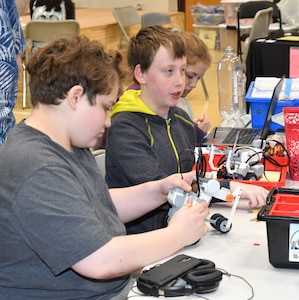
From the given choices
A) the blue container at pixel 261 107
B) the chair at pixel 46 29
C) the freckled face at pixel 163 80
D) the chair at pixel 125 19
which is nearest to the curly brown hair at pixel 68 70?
the freckled face at pixel 163 80

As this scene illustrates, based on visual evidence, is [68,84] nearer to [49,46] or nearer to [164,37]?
[49,46]

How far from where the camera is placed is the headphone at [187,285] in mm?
1375

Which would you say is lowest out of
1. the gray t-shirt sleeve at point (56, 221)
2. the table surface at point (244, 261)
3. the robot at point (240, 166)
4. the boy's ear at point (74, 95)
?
the table surface at point (244, 261)

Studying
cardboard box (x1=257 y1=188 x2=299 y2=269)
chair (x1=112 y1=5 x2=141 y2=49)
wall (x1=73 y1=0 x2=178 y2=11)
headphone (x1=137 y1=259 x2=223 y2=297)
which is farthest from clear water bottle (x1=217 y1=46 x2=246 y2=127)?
wall (x1=73 y1=0 x2=178 y2=11)

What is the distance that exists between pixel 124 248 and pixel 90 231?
102 mm

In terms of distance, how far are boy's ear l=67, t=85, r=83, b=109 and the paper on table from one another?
1.54 m

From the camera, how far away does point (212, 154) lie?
2.19 meters

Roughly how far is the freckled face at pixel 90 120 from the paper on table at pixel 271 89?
1.48 meters

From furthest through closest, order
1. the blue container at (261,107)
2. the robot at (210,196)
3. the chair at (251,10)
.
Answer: the chair at (251,10) → the blue container at (261,107) → the robot at (210,196)

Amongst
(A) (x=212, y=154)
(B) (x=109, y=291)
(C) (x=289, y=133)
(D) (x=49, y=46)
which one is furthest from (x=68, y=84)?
(C) (x=289, y=133)

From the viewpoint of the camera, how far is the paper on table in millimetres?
2865

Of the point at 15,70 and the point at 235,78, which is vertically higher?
the point at 15,70

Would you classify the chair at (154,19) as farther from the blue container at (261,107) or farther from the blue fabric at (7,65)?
the blue fabric at (7,65)

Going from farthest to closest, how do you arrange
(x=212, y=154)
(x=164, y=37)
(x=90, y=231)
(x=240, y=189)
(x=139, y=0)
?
(x=139, y=0)
(x=164, y=37)
(x=212, y=154)
(x=240, y=189)
(x=90, y=231)
